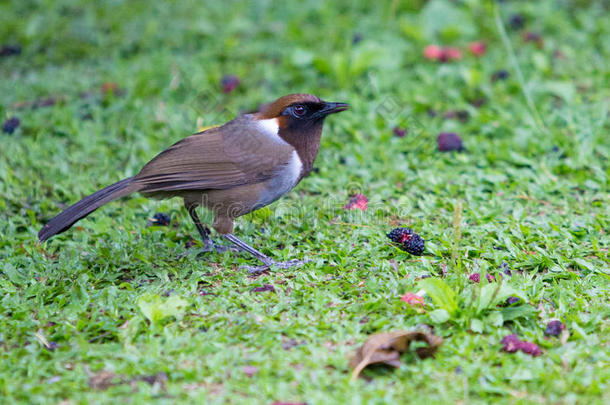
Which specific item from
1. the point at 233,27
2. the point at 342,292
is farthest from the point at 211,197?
the point at 233,27

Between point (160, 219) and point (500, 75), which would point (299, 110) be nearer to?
point (160, 219)

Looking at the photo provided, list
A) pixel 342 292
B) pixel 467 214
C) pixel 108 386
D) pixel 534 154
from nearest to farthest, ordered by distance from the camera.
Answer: pixel 108 386, pixel 342 292, pixel 467 214, pixel 534 154

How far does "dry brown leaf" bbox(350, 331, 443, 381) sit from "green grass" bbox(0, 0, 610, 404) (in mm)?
64

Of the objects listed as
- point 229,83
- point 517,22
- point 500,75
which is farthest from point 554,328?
point 517,22

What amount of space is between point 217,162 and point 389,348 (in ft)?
6.39

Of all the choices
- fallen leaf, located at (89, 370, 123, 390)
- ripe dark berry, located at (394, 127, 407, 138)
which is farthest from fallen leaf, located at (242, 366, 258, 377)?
ripe dark berry, located at (394, 127, 407, 138)

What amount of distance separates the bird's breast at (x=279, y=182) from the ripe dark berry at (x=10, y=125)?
305 centimetres

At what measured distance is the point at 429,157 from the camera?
19.8 feet

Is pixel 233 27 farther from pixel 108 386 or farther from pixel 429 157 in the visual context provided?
pixel 108 386

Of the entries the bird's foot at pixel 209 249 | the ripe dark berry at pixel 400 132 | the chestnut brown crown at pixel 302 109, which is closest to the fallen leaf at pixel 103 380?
the bird's foot at pixel 209 249

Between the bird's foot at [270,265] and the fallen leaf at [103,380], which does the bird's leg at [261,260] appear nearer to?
the bird's foot at [270,265]

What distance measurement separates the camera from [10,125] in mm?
6430

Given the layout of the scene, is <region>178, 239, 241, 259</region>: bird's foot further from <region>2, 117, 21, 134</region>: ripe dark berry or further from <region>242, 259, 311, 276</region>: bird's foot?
<region>2, 117, 21, 134</region>: ripe dark berry

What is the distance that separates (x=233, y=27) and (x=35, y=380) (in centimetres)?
589
